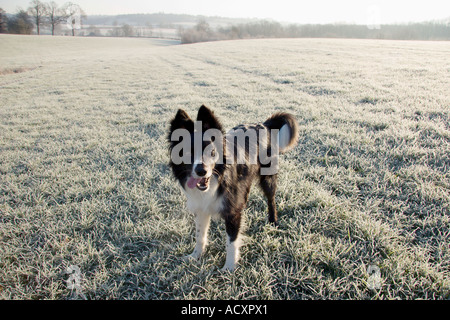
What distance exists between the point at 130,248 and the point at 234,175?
1550 millimetres

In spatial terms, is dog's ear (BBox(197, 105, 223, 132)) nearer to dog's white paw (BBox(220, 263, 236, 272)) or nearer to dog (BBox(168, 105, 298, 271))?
dog (BBox(168, 105, 298, 271))

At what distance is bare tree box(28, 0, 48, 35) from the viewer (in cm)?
7388

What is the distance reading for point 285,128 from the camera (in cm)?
317

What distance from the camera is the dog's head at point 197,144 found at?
7.22 ft

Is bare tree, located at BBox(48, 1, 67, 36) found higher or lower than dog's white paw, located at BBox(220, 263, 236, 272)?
higher

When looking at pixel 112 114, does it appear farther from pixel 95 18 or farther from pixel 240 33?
pixel 95 18

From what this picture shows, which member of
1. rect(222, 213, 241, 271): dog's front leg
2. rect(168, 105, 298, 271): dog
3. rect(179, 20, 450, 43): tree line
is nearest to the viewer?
rect(168, 105, 298, 271): dog

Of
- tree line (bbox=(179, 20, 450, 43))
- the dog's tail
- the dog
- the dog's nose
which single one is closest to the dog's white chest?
the dog

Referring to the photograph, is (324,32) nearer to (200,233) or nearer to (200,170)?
(200,233)

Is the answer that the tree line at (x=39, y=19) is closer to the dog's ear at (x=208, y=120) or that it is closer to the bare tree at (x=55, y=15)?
the bare tree at (x=55, y=15)

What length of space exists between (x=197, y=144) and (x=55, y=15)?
103722mm

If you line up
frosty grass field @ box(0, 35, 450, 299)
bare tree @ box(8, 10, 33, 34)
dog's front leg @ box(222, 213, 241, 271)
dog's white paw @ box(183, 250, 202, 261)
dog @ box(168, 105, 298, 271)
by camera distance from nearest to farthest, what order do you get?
1. dog @ box(168, 105, 298, 271)
2. frosty grass field @ box(0, 35, 450, 299)
3. dog's front leg @ box(222, 213, 241, 271)
4. dog's white paw @ box(183, 250, 202, 261)
5. bare tree @ box(8, 10, 33, 34)

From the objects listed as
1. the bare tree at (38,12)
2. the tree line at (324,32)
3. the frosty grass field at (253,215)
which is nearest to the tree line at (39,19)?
the bare tree at (38,12)
